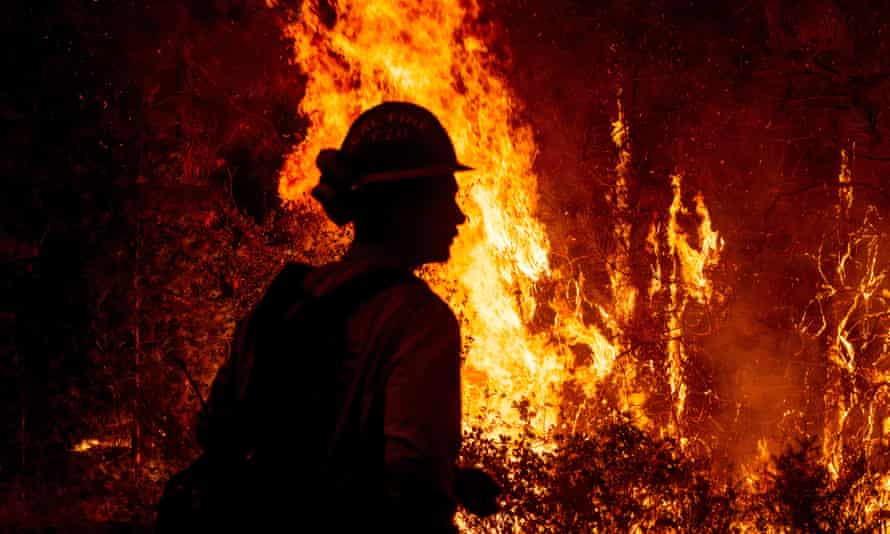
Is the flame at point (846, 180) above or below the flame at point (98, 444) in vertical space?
above

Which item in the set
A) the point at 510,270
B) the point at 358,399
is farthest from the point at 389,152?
the point at 510,270

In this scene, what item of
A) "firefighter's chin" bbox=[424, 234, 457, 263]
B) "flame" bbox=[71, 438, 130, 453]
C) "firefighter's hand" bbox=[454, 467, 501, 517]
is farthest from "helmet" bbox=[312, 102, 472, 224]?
"flame" bbox=[71, 438, 130, 453]

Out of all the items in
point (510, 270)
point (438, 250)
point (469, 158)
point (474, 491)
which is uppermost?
point (469, 158)

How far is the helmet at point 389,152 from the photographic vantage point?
2.18 metres

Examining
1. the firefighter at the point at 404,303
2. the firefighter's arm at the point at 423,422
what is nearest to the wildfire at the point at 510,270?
the firefighter at the point at 404,303

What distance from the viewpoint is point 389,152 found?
2180 mm

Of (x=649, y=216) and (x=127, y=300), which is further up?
(x=649, y=216)

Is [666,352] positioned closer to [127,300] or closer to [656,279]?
[656,279]

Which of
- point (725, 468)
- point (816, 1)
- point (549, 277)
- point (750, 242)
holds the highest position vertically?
point (816, 1)

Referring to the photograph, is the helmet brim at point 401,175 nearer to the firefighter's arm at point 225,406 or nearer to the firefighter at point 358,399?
the firefighter at point 358,399

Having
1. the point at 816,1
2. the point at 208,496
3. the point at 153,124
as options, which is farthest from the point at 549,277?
the point at 208,496

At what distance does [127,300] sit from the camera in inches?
307

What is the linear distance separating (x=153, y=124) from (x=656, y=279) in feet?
17.6

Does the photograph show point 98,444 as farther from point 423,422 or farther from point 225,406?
point 423,422
